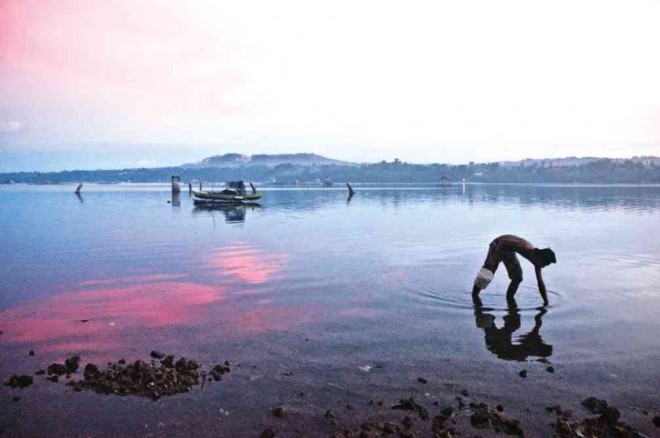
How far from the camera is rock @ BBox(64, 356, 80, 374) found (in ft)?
29.3

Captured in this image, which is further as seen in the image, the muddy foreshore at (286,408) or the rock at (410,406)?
the rock at (410,406)

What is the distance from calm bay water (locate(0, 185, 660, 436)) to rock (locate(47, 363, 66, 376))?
13.1 inches

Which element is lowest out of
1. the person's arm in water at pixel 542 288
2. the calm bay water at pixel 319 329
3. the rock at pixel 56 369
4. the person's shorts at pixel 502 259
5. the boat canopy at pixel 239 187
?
the calm bay water at pixel 319 329

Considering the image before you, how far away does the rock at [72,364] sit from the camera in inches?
351

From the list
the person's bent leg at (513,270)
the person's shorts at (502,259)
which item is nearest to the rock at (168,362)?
the person's shorts at (502,259)

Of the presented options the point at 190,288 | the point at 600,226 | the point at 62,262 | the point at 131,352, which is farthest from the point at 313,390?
the point at 600,226

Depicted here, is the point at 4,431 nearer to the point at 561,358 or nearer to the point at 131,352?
the point at 131,352

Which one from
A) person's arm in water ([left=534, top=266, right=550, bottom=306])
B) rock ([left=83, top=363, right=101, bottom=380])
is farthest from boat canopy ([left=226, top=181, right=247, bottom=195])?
rock ([left=83, top=363, right=101, bottom=380])

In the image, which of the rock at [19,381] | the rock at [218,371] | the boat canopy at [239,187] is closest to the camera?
the rock at [19,381]

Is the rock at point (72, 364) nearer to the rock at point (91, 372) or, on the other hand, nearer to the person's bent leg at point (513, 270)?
the rock at point (91, 372)

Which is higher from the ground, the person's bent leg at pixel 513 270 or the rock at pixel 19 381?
the person's bent leg at pixel 513 270

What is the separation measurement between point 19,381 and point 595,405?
9415 millimetres

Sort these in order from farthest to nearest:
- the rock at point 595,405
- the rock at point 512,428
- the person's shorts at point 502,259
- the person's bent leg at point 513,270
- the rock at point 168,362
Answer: the person's bent leg at point 513,270, the person's shorts at point 502,259, the rock at point 168,362, the rock at point 595,405, the rock at point 512,428

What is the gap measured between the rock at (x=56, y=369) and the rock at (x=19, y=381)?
14.8 inches
